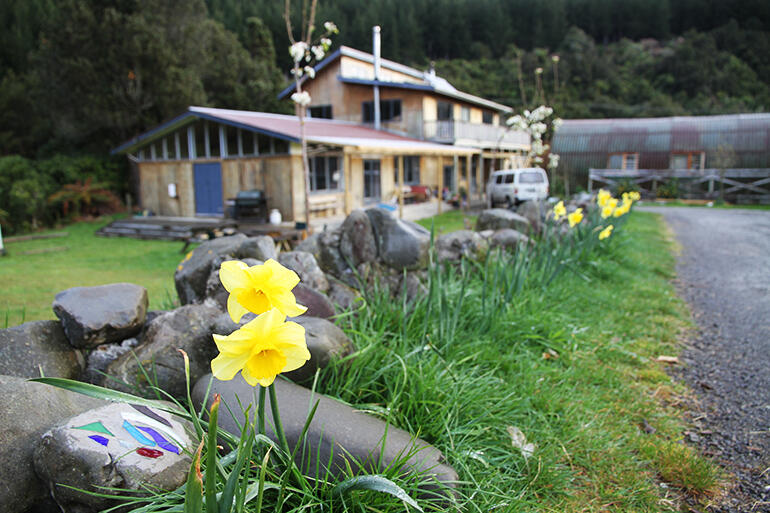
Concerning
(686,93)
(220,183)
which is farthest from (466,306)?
(686,93)

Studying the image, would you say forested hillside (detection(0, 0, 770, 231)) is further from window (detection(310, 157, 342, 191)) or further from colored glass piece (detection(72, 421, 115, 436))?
colored glass piece (detection(72, 421, 115, 436))

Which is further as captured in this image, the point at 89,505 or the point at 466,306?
the point at 466,306

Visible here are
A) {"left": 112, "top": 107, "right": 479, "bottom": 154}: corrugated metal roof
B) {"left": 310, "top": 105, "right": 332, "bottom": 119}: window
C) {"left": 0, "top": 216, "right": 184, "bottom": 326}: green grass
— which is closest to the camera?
{"left": 0, "top": 216, "right": 184, "bottom": 326}: green grass

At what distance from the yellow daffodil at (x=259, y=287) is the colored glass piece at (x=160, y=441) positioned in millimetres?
805

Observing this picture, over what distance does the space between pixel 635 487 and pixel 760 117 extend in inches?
1393

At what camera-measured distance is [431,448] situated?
2.34m

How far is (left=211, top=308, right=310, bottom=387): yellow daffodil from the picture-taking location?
1.24 metres

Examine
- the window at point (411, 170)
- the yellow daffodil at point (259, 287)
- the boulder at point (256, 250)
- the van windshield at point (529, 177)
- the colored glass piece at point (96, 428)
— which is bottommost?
the colored glass piece at point (96, 428)

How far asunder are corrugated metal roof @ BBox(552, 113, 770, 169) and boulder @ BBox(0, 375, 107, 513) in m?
32.4

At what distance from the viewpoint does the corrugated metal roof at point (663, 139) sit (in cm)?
2880

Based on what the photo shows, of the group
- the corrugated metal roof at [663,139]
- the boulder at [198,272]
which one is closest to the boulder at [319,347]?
the boulder at [198,272]

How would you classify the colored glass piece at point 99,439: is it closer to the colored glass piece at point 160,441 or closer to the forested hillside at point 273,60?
the colored glass piece at point 160,441

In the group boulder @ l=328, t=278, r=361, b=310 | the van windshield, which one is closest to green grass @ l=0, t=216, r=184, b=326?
boulder @ l=328, t=278, r=361, b=310

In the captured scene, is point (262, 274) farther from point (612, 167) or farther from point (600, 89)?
point (600, 89)
